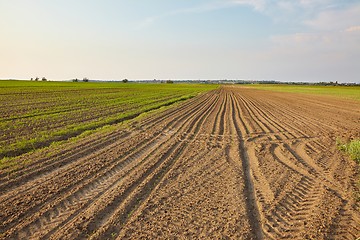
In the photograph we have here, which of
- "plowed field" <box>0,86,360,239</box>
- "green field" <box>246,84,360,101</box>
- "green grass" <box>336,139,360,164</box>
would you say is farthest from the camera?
"green field" <box>246,84,360,101</box>

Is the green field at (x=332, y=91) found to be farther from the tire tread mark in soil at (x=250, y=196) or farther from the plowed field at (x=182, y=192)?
the plowed field at (x=182, y=192)

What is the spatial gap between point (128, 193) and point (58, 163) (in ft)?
9.46

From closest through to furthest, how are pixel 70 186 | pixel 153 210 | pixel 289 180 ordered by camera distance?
1. pixel 153 210
2. pixel 70 186
3. pixel 289 180

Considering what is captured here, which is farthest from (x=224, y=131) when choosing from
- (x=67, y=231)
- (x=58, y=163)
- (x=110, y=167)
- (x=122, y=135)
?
(x=67, y=231)

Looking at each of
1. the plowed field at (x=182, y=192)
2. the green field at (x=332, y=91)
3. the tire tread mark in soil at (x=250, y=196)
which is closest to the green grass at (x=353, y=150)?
the plowed field at (x=182, y=192)

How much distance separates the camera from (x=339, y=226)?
4.63 m

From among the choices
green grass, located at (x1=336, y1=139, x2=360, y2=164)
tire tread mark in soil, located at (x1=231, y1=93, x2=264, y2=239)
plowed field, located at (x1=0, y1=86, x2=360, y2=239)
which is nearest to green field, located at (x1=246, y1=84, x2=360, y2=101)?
green grass, located at (x1=336, y1=139, x2=360, y2=164)

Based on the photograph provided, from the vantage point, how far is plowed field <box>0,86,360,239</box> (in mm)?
4488

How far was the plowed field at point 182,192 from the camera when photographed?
449 centimetres

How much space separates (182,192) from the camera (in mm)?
5852

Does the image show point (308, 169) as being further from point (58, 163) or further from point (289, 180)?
point (58, 163)

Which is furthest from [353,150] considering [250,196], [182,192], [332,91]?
[332,91]

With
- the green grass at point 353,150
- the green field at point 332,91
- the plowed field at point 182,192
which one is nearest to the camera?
the plowed field at point 182,192

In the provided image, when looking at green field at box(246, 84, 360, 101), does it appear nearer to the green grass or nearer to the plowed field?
the green grass
